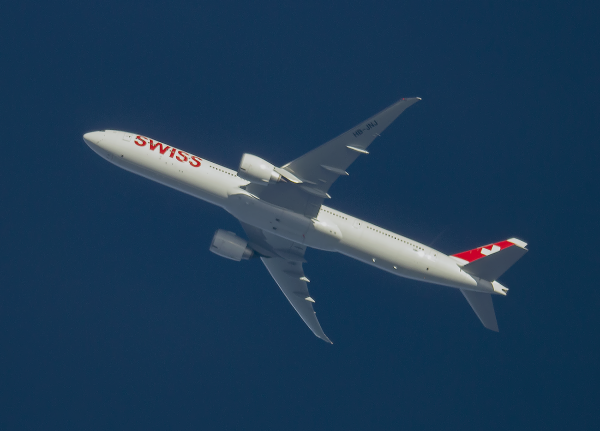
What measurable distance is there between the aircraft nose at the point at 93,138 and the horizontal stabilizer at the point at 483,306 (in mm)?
28726

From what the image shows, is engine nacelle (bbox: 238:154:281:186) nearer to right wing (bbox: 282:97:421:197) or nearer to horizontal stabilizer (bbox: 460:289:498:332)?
right wing (bbox: 282:97:421:197)

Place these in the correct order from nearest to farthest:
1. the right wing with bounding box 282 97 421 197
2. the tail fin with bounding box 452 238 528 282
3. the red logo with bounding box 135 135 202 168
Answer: the right wing with bounding box 282 97 421 197 < the red logo with bounding box 135 135 202 168 < the tail fin with bounding box 452 238 528 282

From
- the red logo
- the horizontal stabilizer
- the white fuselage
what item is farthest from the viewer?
the horizontal stabilizer

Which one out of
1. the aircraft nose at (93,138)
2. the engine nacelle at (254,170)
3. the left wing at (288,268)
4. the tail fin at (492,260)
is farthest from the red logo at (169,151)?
the tail fin at (492,260)

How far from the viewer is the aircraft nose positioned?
37.4 meters

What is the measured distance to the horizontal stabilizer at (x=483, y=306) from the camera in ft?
131

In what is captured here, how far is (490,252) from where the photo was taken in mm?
40688

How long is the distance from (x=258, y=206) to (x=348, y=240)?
6.80 meters

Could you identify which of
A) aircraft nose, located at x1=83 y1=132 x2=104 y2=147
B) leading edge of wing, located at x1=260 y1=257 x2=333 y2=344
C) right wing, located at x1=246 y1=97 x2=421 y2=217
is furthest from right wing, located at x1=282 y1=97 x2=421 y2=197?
aircraft nose, located at x1=83 y1=132 x2=104 y2=147

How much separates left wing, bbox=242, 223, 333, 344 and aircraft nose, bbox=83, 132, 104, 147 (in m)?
12.3

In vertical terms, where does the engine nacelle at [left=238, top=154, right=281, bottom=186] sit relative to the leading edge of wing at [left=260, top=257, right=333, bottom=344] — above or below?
above

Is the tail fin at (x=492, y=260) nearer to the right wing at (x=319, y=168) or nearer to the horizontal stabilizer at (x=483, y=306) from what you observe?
the horizontal stabilizer at (x=483, y=306)

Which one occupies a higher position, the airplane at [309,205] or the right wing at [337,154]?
the right wing at [337,154]

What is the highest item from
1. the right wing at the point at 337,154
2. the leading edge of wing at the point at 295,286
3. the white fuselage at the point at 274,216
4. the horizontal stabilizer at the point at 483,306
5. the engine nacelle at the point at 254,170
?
the right wing at the point at 337,154
